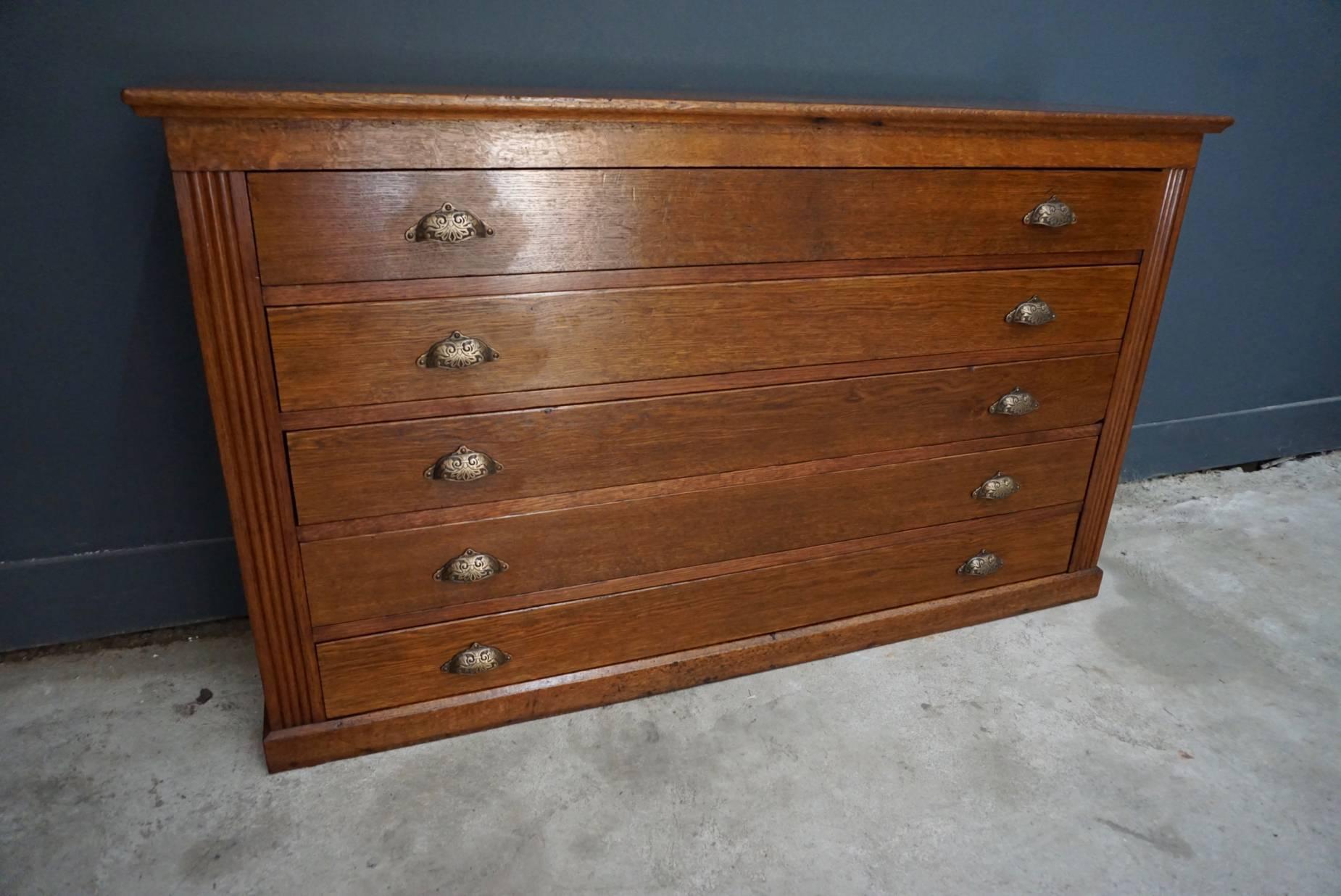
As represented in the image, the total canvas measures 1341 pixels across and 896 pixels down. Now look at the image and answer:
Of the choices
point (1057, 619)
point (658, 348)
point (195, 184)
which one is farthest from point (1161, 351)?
point (195, 184)

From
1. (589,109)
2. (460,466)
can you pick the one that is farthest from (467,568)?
(589,109)

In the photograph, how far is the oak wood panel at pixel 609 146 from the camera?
1059mm

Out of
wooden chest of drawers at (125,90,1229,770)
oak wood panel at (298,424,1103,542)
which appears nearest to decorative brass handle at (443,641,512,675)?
wooden chest of drawers at (125,90,1229,770)

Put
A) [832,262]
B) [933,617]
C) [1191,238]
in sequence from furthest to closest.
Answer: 1. [1191,238]
2. [933,617]
3. [832,262]

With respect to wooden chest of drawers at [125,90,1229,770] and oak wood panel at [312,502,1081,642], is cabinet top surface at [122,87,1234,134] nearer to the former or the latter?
wooden chest of drawers at [125,90,1229,770]

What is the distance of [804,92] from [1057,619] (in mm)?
1352

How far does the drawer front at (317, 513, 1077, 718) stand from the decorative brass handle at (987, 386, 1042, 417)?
0.86ft

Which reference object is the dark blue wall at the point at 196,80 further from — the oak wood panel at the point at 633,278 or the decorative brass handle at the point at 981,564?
the decorative brass handle at the point at 981,564

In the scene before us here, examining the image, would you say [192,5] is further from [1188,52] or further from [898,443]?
[1188,52]

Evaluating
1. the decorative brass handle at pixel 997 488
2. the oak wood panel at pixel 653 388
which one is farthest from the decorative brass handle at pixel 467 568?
the decorative brass handle at pixel 997 488

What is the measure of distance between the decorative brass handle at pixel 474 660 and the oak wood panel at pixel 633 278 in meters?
0.63

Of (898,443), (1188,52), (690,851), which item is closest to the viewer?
(690,851)

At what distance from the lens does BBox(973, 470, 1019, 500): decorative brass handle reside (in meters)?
1.71

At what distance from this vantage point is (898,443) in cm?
159
